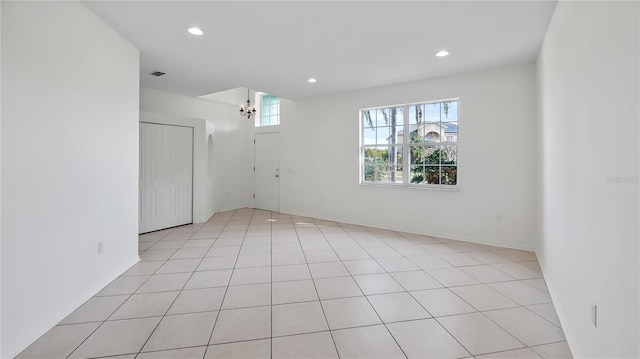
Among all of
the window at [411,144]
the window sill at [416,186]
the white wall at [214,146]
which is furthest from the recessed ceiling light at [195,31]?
the window sill at [416,186]

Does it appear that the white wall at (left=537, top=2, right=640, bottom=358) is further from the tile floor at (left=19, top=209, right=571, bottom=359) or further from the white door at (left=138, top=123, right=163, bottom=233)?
the white door at (left=138, top=123, right=163, bottom=233)

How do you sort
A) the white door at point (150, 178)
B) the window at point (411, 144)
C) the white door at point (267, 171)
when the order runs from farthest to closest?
the white door at point (267, 171) < the white door at point (150, 178) < the window at point (411, 144)

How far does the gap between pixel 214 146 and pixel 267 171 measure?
1.35m

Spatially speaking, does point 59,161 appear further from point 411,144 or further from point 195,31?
point 411,144

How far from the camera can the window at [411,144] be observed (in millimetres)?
4613

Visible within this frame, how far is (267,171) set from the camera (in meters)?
7.06

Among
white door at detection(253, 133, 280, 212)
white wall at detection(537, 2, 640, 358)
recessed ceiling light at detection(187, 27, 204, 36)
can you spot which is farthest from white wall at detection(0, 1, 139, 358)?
white door at detection(253, 133, 280, 212)

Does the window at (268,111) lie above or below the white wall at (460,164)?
above

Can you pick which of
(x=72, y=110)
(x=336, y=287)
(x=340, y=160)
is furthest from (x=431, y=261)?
(x=72, y=110)

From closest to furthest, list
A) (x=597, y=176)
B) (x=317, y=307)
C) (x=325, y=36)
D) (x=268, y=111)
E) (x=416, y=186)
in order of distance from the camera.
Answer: (x=597, y=176), (x=317, y=307), (x=325, y=36), (x=416, y=186), (x=268, y=111)

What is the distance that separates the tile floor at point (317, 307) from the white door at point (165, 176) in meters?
1.09

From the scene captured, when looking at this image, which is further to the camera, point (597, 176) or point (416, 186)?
point (416, 186)

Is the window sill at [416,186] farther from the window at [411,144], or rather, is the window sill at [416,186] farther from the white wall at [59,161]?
the white wall at [59,161]

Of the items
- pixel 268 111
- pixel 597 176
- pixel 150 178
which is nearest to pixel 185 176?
pixel 150 178
